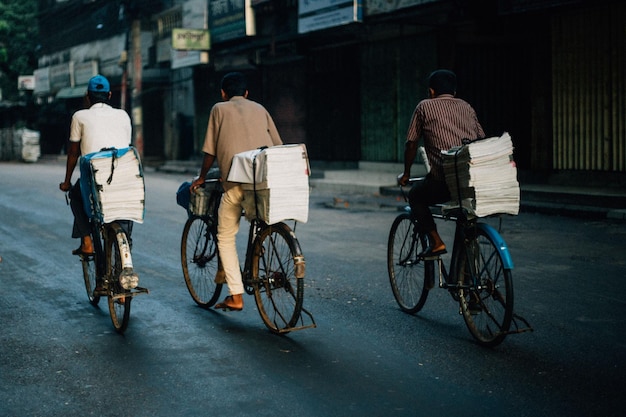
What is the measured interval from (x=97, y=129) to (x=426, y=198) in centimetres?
247

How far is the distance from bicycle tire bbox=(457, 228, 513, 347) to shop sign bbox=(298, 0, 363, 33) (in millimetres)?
15087

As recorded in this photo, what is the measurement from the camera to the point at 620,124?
15.1m

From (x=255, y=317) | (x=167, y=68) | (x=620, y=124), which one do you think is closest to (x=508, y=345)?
(x=255, y=317)

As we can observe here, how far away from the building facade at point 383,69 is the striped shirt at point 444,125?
30.7 feet

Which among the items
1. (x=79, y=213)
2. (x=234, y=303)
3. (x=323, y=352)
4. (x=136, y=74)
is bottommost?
(x=323, y=352)

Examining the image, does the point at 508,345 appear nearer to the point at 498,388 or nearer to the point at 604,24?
the point at 498,388

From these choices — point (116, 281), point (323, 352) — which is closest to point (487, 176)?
point (323, 352)

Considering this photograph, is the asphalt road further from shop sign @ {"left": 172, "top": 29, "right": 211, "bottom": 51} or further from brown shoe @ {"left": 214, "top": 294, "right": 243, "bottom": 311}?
shop sign @ {"left": 172, "top": 29, "right": 211, "bottom": 51}

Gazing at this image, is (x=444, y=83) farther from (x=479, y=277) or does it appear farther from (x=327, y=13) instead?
(x=327, y=13)

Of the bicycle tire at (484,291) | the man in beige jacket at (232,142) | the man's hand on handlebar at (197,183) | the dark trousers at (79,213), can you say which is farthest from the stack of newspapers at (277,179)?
the dark trousers at (79,213)

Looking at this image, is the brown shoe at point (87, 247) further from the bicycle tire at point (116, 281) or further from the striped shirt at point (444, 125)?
the striped shirt at point (444, 125)

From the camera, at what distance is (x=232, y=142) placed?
20.5 feet

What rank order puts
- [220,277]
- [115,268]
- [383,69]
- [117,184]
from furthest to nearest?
[383,69] → [220,277] → [115,268] → [117,184]

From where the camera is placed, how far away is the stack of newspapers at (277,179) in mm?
5746
